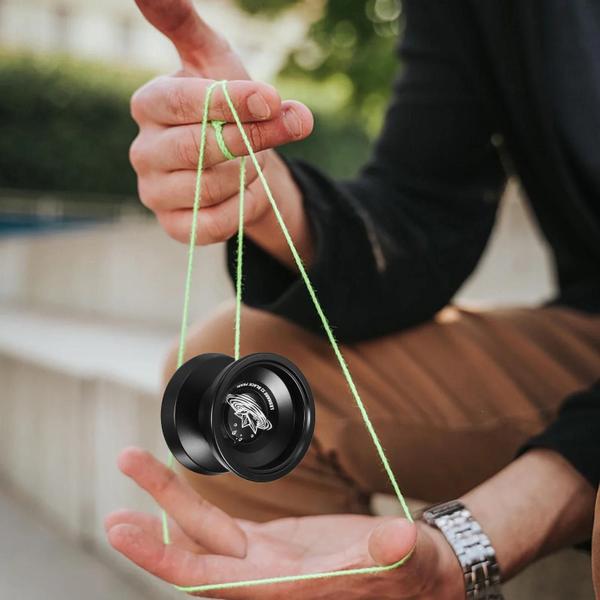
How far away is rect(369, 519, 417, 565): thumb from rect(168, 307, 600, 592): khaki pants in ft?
1.11

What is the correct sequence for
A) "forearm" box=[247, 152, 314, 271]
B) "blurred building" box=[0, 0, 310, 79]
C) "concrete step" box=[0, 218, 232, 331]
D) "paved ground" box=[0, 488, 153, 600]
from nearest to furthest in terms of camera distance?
1. "forearm" box=[247, 152, 314, 271]
2. "paved ground" box=[0, 488, 153, 600]
3. "concrete step" box=[0, 218, 232, 331]
4. "blurred building" box=[0, 0, 310, 79]

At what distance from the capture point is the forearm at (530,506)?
736 mm

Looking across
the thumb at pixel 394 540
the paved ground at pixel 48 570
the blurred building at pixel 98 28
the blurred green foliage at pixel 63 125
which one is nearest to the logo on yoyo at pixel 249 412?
the thumb at pixel 394 540

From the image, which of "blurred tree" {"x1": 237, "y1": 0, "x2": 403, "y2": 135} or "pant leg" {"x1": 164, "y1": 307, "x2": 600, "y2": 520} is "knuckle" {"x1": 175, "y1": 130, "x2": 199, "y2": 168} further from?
"blurred tree" {"x1": 237, "y1": 0, "x2": 403, "y2": 135}

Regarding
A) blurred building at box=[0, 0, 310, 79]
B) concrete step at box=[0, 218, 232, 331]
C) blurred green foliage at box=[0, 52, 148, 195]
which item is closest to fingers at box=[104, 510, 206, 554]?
concrete step at box=[0, 218, 232, 331]

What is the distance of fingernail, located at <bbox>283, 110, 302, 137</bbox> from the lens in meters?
0.66

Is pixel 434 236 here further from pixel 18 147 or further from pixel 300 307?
pixel 18 147

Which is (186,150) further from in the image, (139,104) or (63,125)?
(63,125)

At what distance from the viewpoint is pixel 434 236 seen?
105cm

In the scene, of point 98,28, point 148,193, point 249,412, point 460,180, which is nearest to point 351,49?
point 460,180

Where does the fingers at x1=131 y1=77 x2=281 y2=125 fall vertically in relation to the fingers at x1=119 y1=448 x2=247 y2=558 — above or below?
above

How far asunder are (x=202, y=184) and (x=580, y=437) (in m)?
0.42

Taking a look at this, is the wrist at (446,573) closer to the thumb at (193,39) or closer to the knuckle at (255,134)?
the knuckle at (255,134)

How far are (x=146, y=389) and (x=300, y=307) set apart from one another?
770mm
